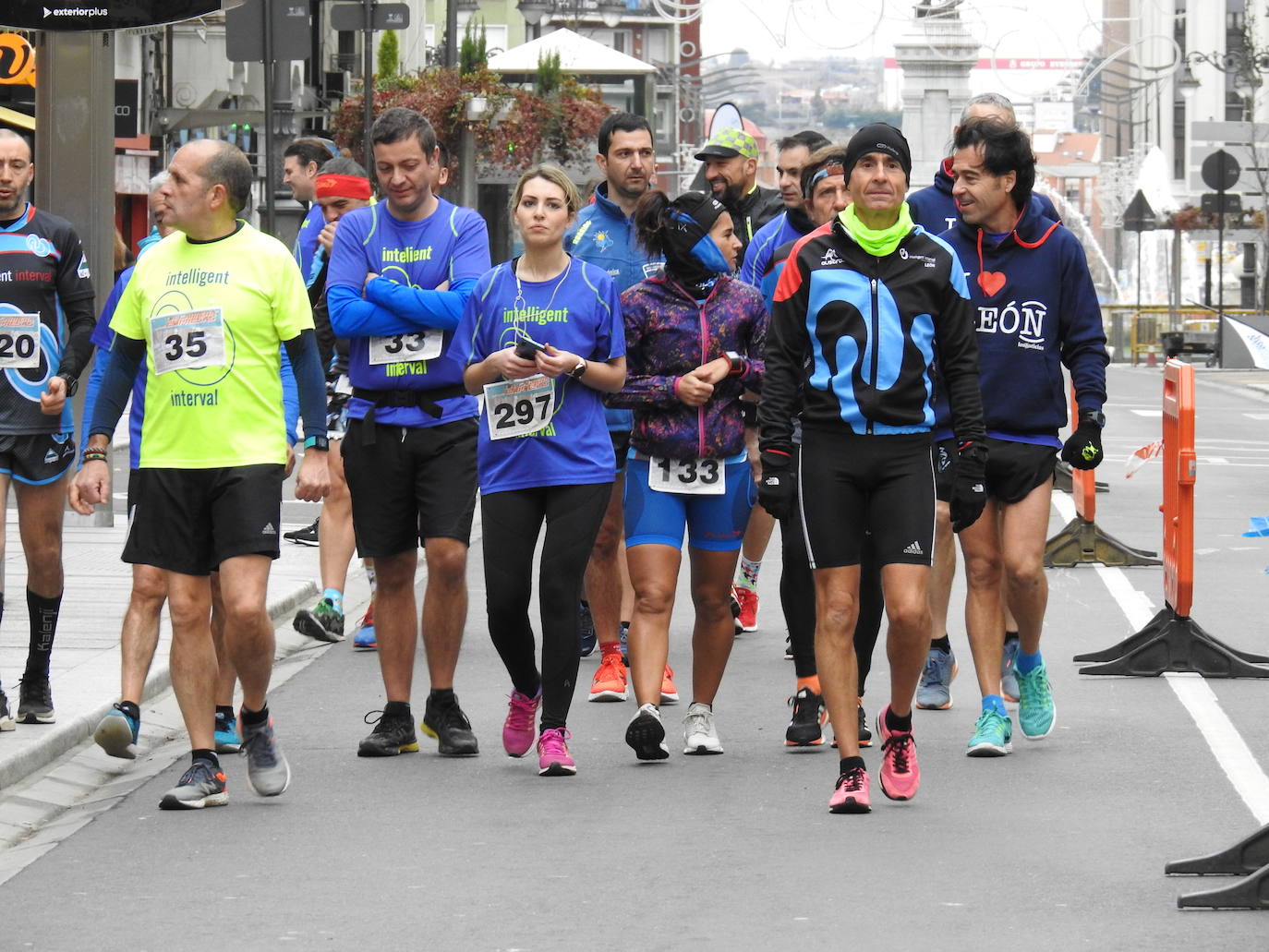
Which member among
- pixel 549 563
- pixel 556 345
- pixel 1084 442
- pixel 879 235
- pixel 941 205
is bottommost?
pixel 549 563

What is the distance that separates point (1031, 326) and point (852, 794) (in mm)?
1985

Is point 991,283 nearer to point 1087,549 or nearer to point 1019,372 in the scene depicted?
point 1019,372

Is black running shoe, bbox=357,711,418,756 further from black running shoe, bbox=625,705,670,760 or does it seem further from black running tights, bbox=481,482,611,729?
black running shoe, bbox=625,705,670,760

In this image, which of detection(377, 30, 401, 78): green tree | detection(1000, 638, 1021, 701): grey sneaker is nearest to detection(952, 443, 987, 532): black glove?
detection(1000, 638, 1021, 701): grey sneaker

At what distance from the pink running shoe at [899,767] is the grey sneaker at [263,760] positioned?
182 cm

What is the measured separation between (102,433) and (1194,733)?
388 centimetres


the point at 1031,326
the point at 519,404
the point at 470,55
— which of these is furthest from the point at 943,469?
the point at 470,55

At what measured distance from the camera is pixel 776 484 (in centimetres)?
718

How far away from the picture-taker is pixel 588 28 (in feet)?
374

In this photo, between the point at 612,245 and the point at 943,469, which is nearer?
the point at 943,469

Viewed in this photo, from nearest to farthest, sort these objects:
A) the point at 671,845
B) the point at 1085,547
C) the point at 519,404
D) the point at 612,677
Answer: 1. the point at 671,845
2. the point at 519,404
3. the point at 612,677
4. the point at 1085,547

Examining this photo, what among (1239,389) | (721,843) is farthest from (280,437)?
(1239,389)

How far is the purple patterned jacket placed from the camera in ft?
26.5

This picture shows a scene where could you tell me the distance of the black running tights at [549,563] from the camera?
25.6 feet
